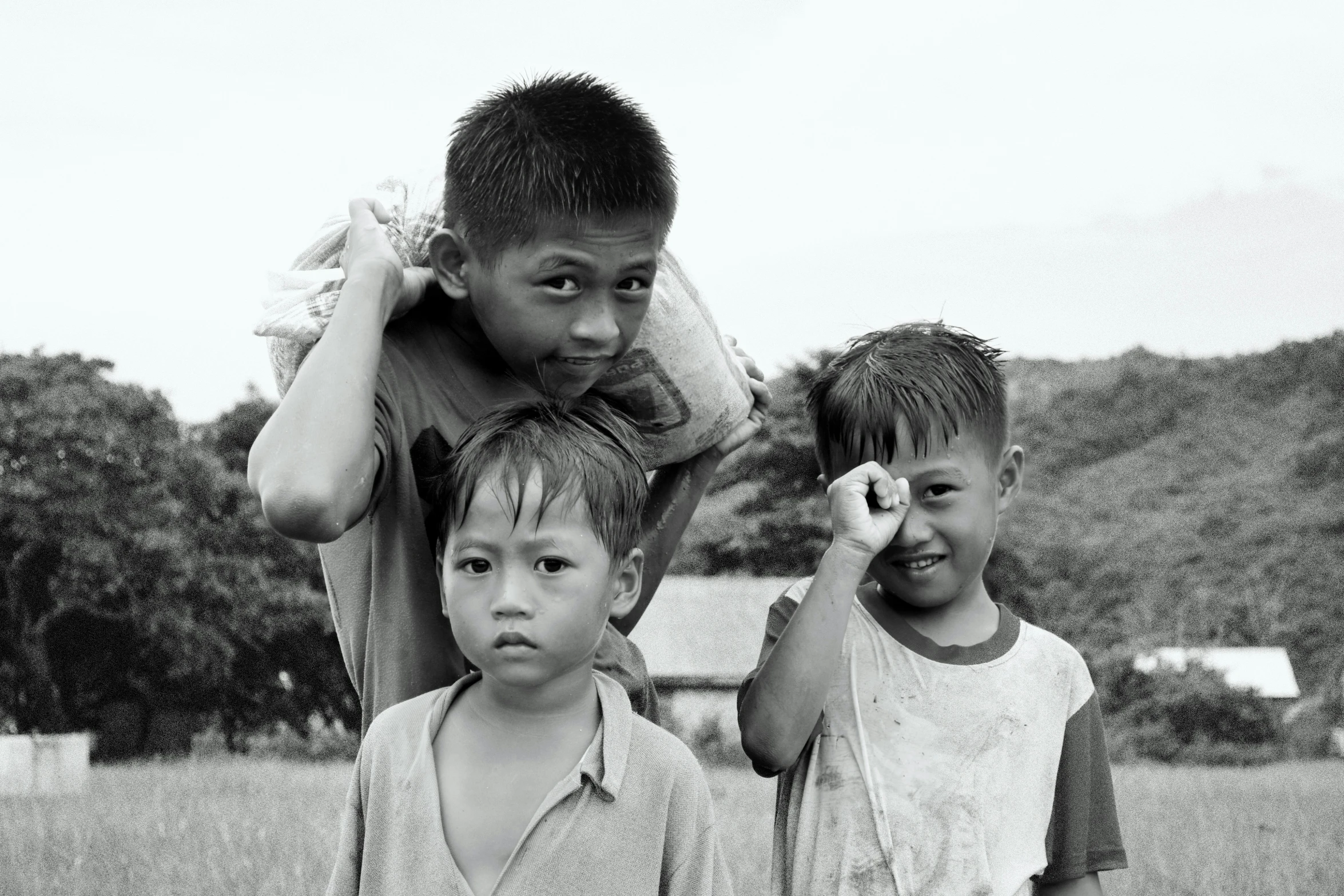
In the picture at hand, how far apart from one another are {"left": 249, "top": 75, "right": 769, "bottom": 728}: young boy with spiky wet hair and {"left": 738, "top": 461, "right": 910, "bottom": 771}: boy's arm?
0.26m

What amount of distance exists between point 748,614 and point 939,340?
27.6 meters

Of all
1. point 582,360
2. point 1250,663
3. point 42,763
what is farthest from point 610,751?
point 1250,663

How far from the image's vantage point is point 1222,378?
8212 cm

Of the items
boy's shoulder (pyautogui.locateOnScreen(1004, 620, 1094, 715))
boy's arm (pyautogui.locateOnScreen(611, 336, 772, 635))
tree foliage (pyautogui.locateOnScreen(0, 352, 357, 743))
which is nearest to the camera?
boy's shoulder (pyautogui.locateOnScreen(1004, 620, 1094, 715))

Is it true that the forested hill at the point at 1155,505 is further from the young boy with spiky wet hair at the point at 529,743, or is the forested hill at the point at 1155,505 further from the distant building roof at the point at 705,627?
the young boy with spiky wet hair at the point at 529,743

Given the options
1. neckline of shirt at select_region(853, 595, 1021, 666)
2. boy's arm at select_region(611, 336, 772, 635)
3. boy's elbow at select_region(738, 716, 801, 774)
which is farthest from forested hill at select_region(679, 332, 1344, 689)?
boy's elbow at select_region(738, 716, 801, 774)

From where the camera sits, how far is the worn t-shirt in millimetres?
2303

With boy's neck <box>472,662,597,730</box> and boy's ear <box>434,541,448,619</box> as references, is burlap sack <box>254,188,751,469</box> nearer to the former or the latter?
boy's ear <box>434,541,448,619</box>

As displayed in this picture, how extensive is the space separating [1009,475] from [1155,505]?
70.4m

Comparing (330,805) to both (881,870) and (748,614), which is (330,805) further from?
(748,614)

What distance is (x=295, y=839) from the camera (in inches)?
265

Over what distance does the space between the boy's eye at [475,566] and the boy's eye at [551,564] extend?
76 mm

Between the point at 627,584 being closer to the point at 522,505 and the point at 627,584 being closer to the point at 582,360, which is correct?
the point at 522,505

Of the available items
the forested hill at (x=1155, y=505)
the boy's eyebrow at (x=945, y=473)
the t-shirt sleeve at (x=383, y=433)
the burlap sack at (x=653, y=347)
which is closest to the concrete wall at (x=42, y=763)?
the burlap sack at (x=653, y=347)
